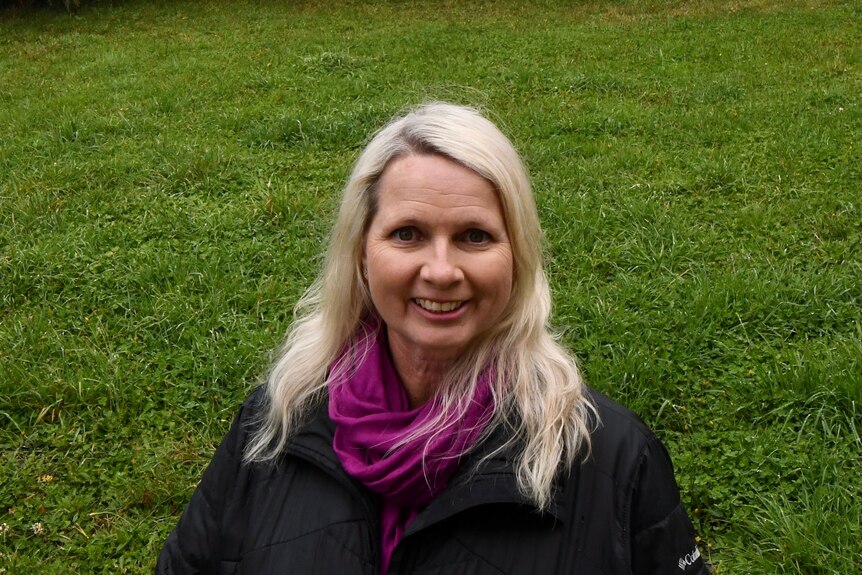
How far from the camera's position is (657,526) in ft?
5.79

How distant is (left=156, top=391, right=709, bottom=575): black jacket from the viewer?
1716 millimetres

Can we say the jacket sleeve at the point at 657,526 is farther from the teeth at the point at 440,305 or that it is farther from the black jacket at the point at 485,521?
the teeth at the point at 440,305

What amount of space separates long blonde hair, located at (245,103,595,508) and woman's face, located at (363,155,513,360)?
0.04 metres

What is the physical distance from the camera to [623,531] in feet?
5.68

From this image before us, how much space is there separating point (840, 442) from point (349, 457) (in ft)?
8.24

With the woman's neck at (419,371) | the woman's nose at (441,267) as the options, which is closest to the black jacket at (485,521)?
the woman's neck at (419,371)

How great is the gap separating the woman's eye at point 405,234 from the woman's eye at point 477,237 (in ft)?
0.42

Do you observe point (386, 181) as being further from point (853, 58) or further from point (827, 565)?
point (853, 58)

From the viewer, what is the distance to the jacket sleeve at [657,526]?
1.76 meters

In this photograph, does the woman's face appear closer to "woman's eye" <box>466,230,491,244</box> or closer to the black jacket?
"woman's eye" <box>466,230,491,244</box>

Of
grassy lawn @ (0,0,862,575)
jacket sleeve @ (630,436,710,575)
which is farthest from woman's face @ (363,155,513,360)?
grassy lawn @ (0,0,862,575)

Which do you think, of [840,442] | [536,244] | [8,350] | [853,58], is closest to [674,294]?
[840,442]

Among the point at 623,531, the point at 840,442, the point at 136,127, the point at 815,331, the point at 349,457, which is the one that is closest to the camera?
the point at 623,531

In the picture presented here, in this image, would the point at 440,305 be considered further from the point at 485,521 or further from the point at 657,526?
the point at 657,526
